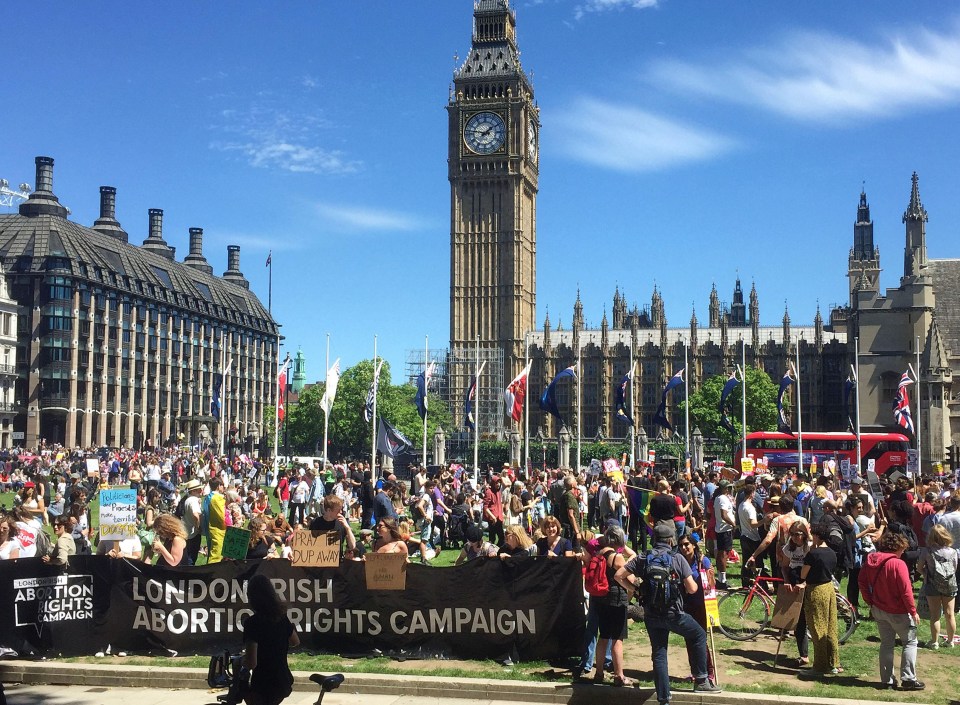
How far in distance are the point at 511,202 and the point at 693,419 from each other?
30444 mm

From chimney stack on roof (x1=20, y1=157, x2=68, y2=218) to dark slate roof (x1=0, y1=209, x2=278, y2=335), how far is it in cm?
88

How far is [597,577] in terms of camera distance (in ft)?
37.7

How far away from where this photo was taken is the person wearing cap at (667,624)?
1064 centimetres

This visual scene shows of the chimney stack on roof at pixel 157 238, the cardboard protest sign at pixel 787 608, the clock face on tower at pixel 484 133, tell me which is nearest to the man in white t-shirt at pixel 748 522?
the cardboard protest sign at pixel 787 608

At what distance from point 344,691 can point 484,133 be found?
101281 mm

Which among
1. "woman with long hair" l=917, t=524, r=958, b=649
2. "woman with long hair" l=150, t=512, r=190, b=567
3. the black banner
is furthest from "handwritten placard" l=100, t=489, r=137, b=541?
"woman with long hair" l=917, t=524, r=958, b=649

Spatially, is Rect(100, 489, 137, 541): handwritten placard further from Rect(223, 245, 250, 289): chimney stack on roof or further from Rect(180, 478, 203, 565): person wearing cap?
Rect(223, 245, 250, 289): chimney stack on roof

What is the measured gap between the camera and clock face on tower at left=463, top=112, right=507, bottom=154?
10919 cm

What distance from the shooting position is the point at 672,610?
420 inches

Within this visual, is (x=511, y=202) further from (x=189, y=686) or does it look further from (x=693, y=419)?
(x=189, y=686)

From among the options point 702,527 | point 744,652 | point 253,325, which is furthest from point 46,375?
point 744,652

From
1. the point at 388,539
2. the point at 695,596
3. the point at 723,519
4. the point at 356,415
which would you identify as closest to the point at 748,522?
the point at 723,519

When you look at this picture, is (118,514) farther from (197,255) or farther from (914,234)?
(197,255)

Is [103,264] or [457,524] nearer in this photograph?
[457,524]
